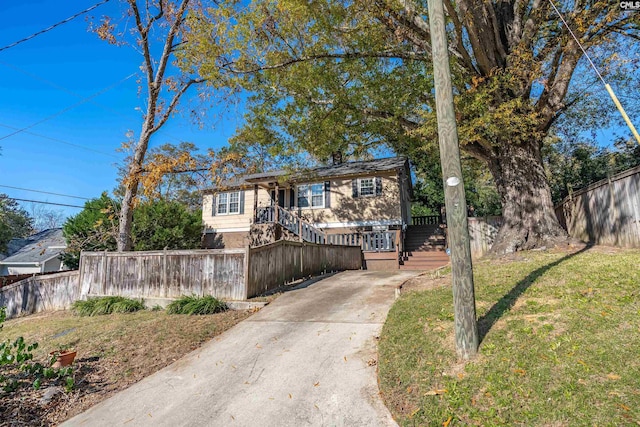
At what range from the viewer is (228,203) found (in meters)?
22.6

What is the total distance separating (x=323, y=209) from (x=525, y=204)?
1208 cm

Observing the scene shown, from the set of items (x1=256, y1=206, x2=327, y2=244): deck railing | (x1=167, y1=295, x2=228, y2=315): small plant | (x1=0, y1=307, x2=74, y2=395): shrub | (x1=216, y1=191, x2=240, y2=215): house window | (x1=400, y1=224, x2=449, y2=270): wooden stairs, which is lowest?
(x1=0, y1=307, x2=74, y2=395): shrub

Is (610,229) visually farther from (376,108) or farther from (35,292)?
(35,292)

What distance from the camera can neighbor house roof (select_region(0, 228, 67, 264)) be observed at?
26.0m

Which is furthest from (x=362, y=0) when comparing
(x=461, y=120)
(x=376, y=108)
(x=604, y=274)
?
(x=604, y=274)

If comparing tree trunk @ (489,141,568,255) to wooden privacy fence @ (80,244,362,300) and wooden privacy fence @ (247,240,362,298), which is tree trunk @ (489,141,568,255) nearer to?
wooden privacy fence @ (247,240,362,298)

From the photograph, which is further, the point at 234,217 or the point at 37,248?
the point at 37,248

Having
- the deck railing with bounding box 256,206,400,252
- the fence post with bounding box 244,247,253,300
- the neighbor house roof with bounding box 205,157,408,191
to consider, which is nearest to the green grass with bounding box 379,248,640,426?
the fence post with bounding box 244,247,253,300

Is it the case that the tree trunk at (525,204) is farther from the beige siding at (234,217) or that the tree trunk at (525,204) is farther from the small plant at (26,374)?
the beige siding at (234,217)

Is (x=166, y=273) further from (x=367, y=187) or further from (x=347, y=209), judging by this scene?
(x=367, y=187)

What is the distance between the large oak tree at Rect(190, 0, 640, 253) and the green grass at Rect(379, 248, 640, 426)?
452 centimetres

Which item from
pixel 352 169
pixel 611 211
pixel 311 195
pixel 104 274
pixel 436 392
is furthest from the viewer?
pixel 311 195

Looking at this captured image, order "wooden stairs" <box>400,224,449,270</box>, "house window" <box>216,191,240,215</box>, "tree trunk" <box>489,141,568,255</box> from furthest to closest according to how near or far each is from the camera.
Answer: "house window" <box>216,191,240,215</box>
"wooden stairs" <box>400,224,449,270</box>
"tree trunk" <box>489,141,568,255</box>


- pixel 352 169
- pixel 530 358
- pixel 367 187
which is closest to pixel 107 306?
pixel 530 358
